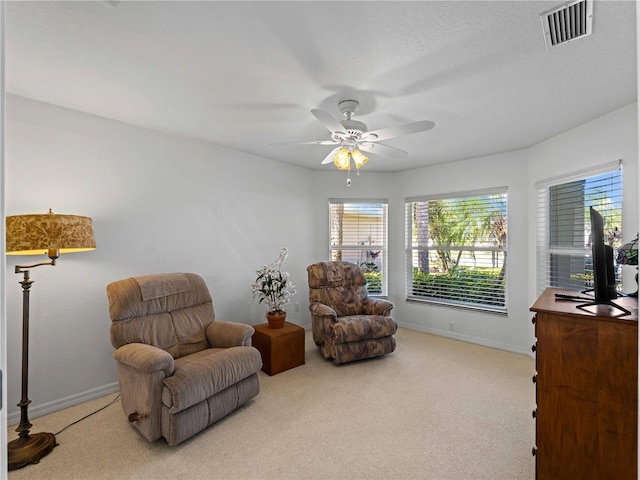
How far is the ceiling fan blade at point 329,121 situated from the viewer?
2.08m

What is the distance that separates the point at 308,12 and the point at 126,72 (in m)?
1.36

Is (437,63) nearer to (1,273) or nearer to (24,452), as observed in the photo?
(1,273)

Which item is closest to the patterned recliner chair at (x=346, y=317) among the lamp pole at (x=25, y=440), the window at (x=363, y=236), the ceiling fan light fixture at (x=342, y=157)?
the window at (x=363, y=236)

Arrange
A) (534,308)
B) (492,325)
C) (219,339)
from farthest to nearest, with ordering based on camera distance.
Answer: (492,325) < (219,339) < (534,308)

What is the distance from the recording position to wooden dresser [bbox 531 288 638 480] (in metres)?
1.38

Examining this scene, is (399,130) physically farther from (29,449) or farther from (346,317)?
(29,449)

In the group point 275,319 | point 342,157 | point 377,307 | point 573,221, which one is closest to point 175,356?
point 275,319

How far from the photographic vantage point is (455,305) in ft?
14.6

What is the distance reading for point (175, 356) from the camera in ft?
8.69

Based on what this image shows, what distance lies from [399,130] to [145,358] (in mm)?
2416

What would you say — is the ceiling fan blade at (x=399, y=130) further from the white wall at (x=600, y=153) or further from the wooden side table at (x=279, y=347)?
the wooden side table at (x=279, y=347)

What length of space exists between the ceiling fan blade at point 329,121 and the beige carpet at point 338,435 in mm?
2255

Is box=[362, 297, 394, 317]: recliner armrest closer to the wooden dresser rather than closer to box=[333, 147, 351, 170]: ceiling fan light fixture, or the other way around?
box=[333, 147, 351, 170]: ceiling fan light fixture

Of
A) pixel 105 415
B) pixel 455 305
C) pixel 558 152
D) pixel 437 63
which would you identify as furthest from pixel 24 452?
pixel 558 152
